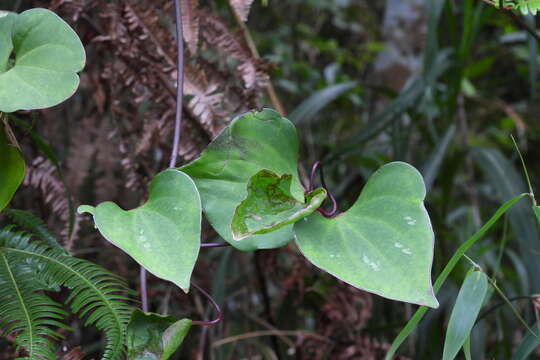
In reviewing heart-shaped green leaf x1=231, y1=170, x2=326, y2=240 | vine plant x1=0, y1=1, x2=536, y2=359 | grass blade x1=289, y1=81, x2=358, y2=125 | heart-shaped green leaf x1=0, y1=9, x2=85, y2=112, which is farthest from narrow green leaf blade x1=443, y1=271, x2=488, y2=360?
grass blade x1=289, y1=81, x2=358, y2=125

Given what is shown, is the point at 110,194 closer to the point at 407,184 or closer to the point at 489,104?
the point at 407,184

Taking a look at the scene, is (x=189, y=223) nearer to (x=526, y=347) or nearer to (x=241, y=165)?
(x=241, y=165)

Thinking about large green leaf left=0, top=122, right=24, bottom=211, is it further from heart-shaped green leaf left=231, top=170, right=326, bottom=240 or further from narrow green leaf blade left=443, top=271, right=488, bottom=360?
narrow green leaf blade left=443, top=271, right=488, bottom=360

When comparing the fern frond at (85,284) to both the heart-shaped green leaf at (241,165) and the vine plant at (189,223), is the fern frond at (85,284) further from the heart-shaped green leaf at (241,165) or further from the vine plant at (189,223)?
the heart-shaped green leaf at (241,165)

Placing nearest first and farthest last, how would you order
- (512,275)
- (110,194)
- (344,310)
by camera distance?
(344,310) < (110,194) < (512,275)

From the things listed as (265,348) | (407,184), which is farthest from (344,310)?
(407,184)

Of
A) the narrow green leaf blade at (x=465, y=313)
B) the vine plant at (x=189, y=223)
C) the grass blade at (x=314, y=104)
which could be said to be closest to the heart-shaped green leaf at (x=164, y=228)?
the vine plant at (x=189, y=223)
